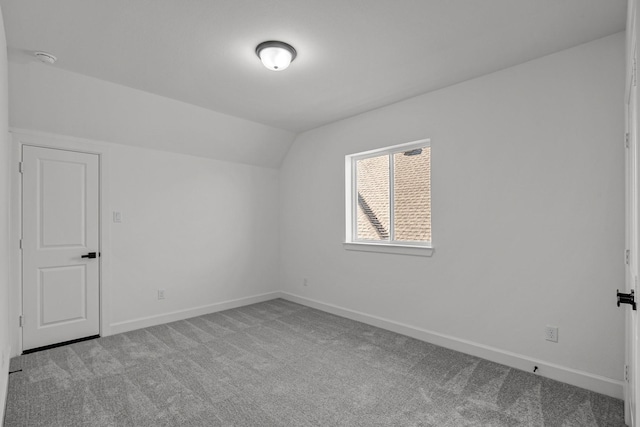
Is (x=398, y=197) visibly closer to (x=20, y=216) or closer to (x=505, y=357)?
(x=505, y=357)

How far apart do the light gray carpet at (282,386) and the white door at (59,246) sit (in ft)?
0.94

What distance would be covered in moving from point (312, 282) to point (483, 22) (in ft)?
12.0

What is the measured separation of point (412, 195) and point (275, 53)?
7.06 feet

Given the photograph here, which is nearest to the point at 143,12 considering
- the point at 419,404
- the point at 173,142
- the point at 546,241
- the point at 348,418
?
the point at 173,142

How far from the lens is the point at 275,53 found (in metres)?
2.51

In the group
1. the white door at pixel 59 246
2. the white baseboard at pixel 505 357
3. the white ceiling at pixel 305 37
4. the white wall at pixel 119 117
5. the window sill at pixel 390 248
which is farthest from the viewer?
the window sill at pixel 390 248

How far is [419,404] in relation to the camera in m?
2.30

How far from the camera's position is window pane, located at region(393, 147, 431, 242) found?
3.63 metres

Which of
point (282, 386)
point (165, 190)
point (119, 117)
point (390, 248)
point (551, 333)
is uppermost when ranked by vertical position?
point (119, 117)

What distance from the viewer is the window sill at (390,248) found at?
3.49 meters

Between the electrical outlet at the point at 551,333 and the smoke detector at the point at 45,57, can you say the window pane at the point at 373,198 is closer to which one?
the electrical outlet at the point at 551,333

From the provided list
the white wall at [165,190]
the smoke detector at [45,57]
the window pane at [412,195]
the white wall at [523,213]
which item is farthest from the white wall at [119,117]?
the window pane at [412,195]

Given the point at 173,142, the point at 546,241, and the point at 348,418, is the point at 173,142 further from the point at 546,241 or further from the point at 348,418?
the point at 546,241

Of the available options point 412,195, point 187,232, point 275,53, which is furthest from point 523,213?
point 187,232
